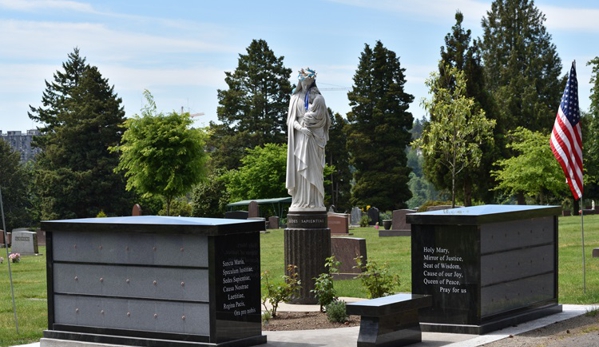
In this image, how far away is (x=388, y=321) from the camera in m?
11.6

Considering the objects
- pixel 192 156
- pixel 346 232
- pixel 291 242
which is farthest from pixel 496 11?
pixel 291 242

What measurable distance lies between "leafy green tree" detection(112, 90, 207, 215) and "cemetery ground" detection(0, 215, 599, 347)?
2264 centimetres

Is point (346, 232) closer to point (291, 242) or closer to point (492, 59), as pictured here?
point (291, 242)

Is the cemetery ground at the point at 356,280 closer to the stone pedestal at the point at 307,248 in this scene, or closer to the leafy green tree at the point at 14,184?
the stone pedestal at the point at 307,248

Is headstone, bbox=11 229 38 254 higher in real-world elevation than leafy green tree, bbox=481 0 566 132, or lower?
lower

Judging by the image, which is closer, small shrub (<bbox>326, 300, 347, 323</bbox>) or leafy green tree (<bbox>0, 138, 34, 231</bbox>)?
small shrub (<bbox>326, 300, 347, 323</bbox>)

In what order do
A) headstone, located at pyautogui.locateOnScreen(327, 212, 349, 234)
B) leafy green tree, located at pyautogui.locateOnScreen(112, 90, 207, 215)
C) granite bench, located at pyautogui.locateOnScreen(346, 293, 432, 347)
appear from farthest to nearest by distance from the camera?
leafy green tree, located at pyautogui.locateOnScreen(112, 90, 207, 215), headstone, located at pyautogui.locateOnScreen(327, 212, 349, 234), granite bench, located at pyautogui.locateOnScreen(346, 293, 432, 347)

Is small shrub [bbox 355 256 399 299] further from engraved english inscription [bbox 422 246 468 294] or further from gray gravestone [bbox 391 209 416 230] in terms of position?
gray gravestone [bbox 391 209 416 230]

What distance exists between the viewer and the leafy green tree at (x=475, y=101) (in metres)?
63.6

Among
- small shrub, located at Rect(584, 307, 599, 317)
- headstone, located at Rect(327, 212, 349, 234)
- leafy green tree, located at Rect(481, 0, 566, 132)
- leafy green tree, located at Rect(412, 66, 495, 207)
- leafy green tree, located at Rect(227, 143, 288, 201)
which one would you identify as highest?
leafy green tree, located at Rect(481, 0, 566, 132)

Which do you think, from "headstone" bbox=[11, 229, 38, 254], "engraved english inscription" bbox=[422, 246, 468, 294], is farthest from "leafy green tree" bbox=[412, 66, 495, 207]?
"engraved english inscription" bbox=[422, 246, 468, 294]

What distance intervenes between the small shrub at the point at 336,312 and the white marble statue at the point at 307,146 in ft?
9.61

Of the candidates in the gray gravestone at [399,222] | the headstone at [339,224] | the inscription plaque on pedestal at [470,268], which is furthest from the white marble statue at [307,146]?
the headstone at [339,224]

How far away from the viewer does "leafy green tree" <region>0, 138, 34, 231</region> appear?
273 ft
